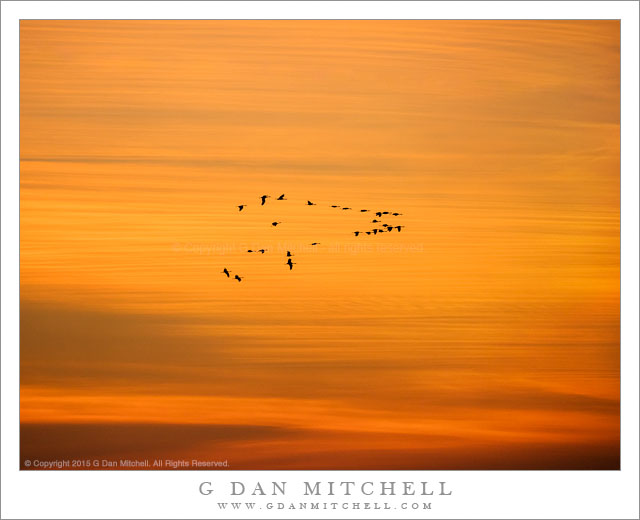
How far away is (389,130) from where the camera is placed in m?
3.41

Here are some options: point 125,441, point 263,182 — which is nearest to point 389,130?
point 263,182

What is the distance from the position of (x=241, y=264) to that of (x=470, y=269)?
1.10 meters

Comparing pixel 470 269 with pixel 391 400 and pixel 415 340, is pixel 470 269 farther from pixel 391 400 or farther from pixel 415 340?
pixel 391 400

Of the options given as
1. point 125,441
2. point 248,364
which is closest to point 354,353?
point 248,364

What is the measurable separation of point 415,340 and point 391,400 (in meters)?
0.31

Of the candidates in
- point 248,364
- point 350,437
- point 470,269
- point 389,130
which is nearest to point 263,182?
point 389,130

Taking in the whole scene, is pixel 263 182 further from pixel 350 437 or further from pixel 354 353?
pixel 350 437

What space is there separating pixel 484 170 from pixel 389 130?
50 cm

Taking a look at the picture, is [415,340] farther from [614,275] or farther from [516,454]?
[614,275]

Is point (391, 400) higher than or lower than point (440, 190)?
lower

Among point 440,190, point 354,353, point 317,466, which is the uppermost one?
point 440,190

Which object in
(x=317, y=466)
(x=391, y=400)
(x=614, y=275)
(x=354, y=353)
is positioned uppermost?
(x=614, y=275)

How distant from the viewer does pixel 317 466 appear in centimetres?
337

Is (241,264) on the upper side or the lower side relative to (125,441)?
upper
